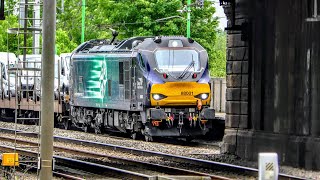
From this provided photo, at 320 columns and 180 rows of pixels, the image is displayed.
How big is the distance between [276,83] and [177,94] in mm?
8172

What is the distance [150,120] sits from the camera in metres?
29.5

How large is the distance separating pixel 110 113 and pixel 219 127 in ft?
11.8

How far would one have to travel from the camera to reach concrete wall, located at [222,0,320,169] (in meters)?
20.8

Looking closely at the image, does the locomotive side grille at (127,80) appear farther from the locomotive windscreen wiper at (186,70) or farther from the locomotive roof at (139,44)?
the locomotive windscreen wiper at (186,70)

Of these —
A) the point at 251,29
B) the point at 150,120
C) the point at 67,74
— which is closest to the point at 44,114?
the point at 251,29

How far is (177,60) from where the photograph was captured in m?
30.2

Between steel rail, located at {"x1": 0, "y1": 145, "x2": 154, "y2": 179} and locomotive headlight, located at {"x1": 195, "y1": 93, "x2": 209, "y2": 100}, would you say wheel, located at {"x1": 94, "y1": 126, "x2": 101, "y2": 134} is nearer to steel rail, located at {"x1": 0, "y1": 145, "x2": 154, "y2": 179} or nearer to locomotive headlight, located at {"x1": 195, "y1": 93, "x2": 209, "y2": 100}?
locomotive headlight, located at {"x1": 195, "y1": 93, "x2": 209, "y2": 100}

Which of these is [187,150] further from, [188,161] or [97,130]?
[97,130]

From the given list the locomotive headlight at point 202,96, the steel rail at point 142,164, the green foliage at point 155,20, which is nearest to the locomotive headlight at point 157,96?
the locomotive headlight at point 202,96

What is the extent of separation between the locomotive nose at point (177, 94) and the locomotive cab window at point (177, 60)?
49 centimetres

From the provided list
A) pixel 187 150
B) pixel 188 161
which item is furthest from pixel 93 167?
pixel 187 150

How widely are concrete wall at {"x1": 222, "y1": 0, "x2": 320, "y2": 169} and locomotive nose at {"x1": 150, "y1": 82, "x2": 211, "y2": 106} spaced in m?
5.22

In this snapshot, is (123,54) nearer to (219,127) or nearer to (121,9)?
(219,127)

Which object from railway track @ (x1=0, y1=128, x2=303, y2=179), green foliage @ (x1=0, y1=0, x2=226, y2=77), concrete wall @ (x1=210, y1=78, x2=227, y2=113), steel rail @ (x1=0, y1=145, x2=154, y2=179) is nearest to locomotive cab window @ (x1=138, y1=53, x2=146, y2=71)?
railway track @ (x1=0, y1=128, x2=303, y2=179)
